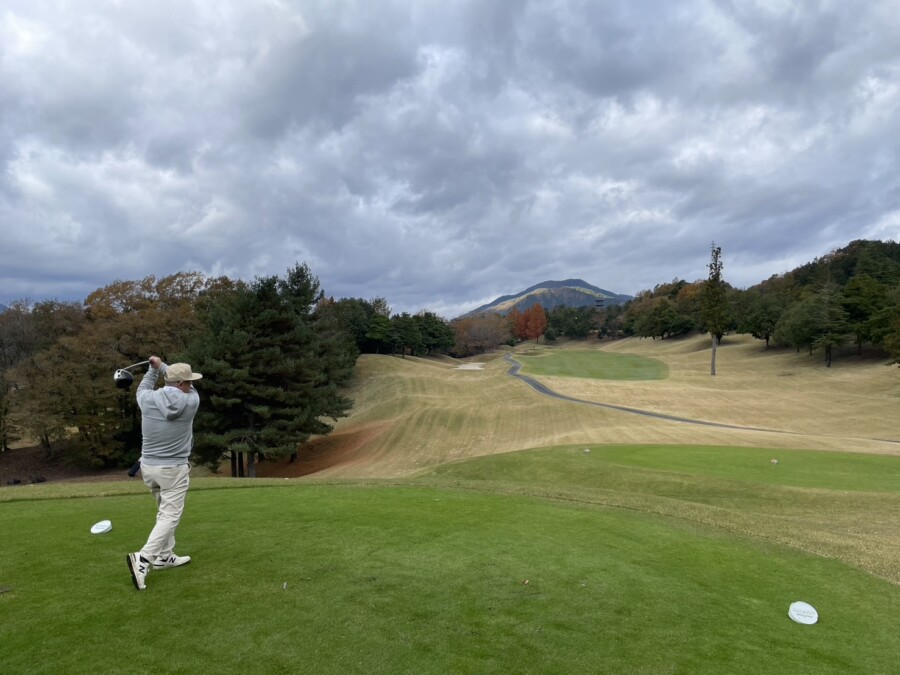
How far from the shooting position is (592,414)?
39.9m

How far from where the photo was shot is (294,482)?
44.9 feet

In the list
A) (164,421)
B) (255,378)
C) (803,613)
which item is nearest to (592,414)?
(255,378)

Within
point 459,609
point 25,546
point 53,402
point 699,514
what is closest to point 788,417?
point 699,514

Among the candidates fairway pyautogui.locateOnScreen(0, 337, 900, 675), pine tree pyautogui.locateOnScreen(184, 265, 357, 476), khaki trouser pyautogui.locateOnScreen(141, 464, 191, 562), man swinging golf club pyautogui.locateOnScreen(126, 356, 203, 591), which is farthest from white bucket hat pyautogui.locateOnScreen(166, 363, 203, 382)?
pine tree pyautogui.locateOnScreen(184, 265, 357, 476)

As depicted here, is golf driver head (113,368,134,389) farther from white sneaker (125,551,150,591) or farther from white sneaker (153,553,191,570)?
white sneaker (153,553,191,570)

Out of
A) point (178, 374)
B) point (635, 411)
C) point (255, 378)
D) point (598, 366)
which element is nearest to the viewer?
point (178, 374)

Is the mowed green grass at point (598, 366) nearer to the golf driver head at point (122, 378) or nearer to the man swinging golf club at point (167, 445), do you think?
the man swinging golf club at point (167, 445)

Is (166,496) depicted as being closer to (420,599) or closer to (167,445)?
(167,445)

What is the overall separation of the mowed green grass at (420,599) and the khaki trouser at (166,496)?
398 millimetres

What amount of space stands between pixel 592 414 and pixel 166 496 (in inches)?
1468

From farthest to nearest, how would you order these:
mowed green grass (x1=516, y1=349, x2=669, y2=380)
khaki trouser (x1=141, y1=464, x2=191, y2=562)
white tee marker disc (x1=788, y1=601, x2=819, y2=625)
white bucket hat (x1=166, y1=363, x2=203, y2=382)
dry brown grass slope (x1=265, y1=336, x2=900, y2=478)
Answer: mowed green grass (x1=516, y1=349, x2=669, y2=380), dry brown grass slope (x1=265, y1=336, x2=900, y2=478), white bucket hat (x1=166, y1=363, x2=203, y2=382), khaki trouser (x1=141, y1=464, x2=191, y2=562), white tee marker disc (x1=788, y1=601, x2=819, y2=625)

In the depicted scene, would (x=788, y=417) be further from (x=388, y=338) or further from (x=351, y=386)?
(x=388, y=338)

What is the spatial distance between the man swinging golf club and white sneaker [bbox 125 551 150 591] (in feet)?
1.17

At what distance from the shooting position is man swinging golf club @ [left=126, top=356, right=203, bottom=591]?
5.86 metres
